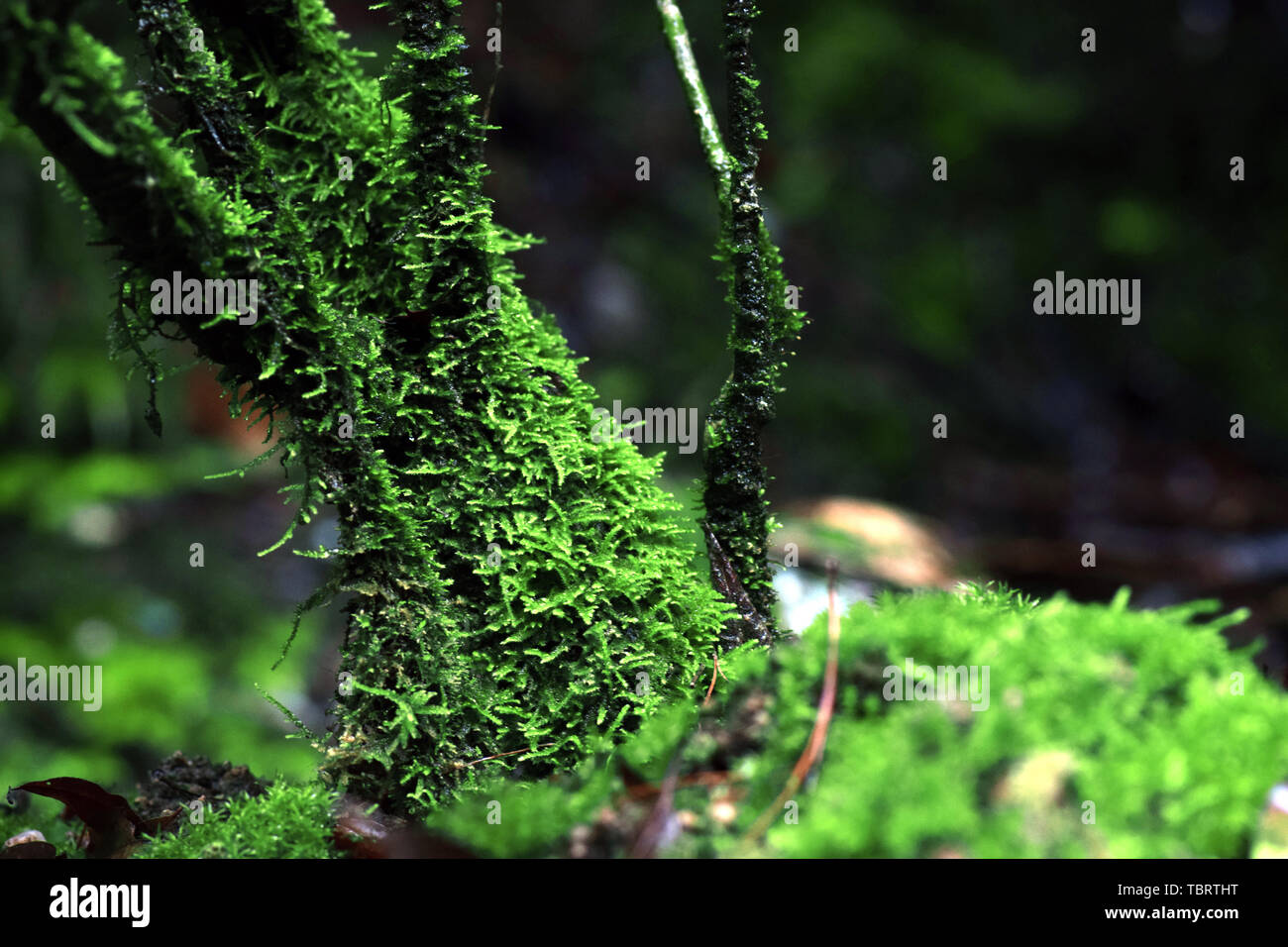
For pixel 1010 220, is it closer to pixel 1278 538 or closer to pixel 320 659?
pixel 1278 538

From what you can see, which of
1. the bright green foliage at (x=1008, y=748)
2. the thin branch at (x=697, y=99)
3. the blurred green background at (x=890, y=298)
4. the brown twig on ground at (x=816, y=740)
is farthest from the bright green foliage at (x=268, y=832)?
the blurred green background at (x=890, y=298)

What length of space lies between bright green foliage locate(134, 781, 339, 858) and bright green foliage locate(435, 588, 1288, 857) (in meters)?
0.35

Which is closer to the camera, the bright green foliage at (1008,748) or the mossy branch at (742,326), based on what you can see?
the bright green foliage at (1008,748)

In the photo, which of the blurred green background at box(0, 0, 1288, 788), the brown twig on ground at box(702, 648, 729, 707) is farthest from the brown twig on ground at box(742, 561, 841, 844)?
the blurred green background at box(0, 0, 1288, 788)

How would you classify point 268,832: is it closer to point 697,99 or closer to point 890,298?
point 697,99

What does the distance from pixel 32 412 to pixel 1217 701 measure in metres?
6.62

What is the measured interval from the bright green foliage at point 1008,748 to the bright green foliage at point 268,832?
0.35 m

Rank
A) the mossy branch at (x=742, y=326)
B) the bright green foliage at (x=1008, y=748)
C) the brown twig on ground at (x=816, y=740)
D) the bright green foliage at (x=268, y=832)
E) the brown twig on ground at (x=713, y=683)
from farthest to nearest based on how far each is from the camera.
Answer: the mossy branch at (x=742, y=326)
the brown twig on ground at (x=713, y=683)
the bright green foliage at (x=268, y=832)
the brown twig on ground at (x=816, y=740)
the bright green foliage at (x=1008, y=748)

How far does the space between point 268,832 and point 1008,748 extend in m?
1.29

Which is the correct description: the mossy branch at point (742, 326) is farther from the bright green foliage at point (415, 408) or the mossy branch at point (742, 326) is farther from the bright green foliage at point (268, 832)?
the bright green foliage at point (268, 832)

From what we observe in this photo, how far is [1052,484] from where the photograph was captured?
8.29 m

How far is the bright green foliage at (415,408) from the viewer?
1869 millimetres

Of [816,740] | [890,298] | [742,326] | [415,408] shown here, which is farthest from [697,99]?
[890,298]
